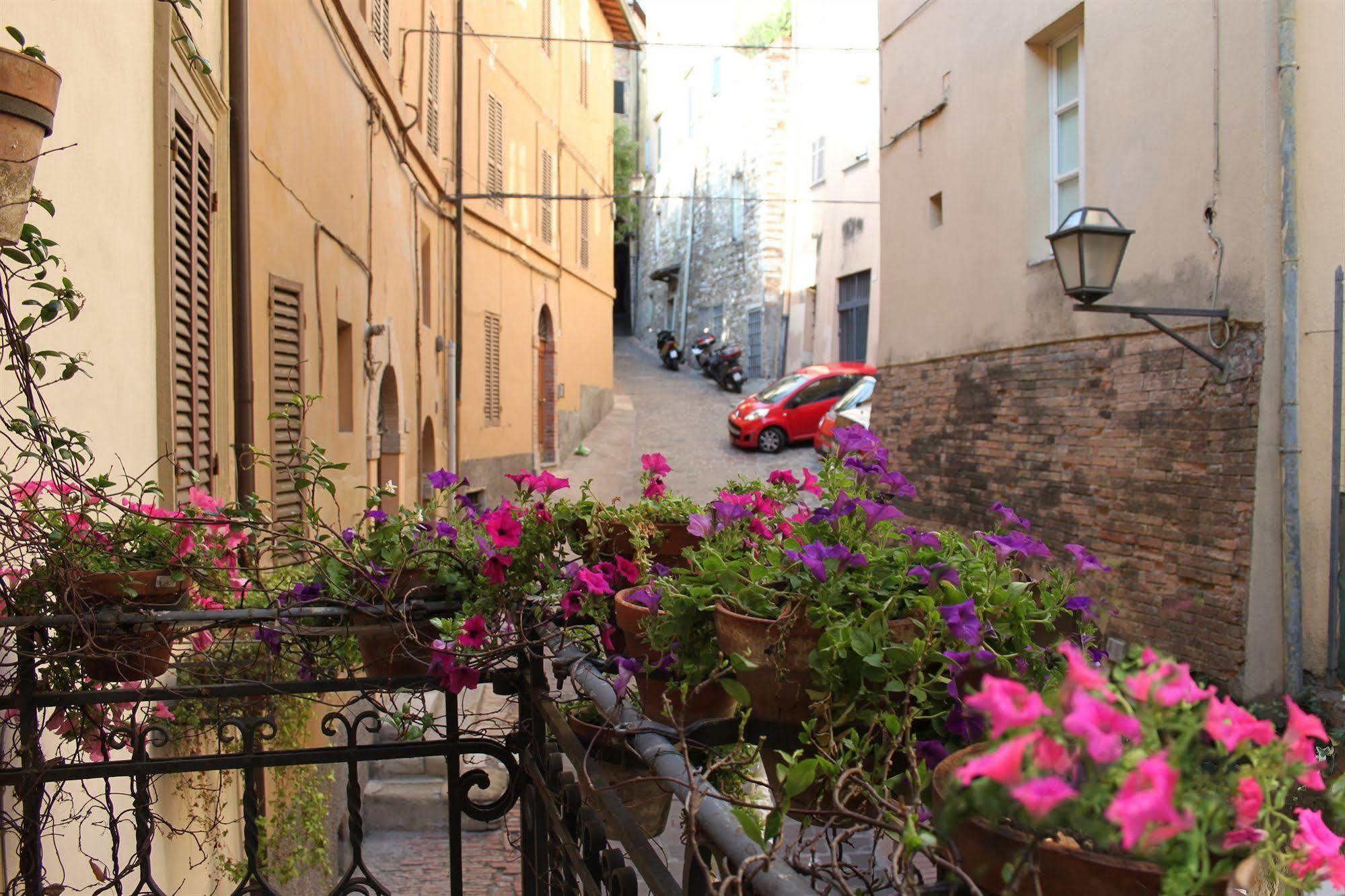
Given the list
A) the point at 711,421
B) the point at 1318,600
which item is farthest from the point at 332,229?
the point at 711,421

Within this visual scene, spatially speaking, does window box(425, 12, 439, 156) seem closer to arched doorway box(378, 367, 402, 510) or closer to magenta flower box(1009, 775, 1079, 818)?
arched doorway box(378, 367, 402, 510)

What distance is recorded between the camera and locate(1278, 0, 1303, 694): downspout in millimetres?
6301

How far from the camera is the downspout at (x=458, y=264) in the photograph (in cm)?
1410

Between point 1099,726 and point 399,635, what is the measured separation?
178 centimetres

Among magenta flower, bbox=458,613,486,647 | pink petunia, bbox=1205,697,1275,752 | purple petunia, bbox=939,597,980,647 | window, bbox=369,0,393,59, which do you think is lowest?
magenta flower, bbox=458,613,486,647

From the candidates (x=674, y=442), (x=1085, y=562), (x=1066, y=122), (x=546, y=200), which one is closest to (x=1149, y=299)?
(x=1066, y=122)

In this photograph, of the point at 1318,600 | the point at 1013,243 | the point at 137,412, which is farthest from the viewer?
the point at 1013,243

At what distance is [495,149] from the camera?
16578mm

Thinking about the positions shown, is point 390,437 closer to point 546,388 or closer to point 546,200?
point 546,388

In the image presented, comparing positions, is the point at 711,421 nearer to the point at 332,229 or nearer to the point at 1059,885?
the point at 332,229

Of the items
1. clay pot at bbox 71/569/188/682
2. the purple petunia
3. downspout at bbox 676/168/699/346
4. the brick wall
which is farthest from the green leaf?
downspout at bbox 676/168/699/346

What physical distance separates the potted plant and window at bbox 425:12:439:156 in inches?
500

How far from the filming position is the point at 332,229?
8.02 meters

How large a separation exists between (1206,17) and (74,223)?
6607 mm
